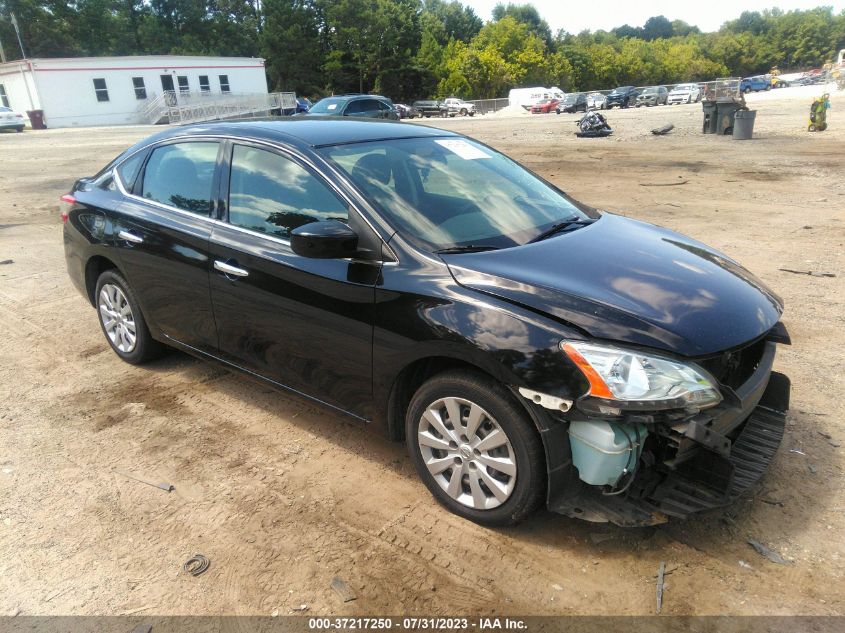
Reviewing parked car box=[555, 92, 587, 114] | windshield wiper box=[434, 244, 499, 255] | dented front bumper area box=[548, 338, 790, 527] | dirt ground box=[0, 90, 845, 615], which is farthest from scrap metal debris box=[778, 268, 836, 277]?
parked car box=[555, 92, 587, 114]

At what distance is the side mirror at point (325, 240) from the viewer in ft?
9.88

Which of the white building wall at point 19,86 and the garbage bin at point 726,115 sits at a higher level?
the white building wall at point 19,86

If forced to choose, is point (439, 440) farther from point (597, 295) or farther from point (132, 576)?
point (132, 576)

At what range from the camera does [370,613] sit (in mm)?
2566

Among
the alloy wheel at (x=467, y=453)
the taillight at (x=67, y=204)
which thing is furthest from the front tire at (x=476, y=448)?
the taillight at (x=67, y=204)

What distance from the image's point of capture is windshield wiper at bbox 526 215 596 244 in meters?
3.42

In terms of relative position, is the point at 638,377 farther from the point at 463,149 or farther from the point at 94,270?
the point at 94,270

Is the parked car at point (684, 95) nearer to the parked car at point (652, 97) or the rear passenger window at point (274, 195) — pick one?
the parked car at point (652, 97)

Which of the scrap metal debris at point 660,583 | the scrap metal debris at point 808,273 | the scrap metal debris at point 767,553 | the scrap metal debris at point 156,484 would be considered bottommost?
the scrap metal debris at point 808,273

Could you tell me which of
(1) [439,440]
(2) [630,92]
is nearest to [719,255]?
(1) [439,440]

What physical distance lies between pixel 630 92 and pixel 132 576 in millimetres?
58669

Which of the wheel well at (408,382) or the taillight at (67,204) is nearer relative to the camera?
the wheel well at (408,382)

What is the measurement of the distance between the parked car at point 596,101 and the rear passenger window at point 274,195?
160ft

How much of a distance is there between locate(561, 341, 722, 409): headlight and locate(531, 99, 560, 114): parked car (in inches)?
2045
